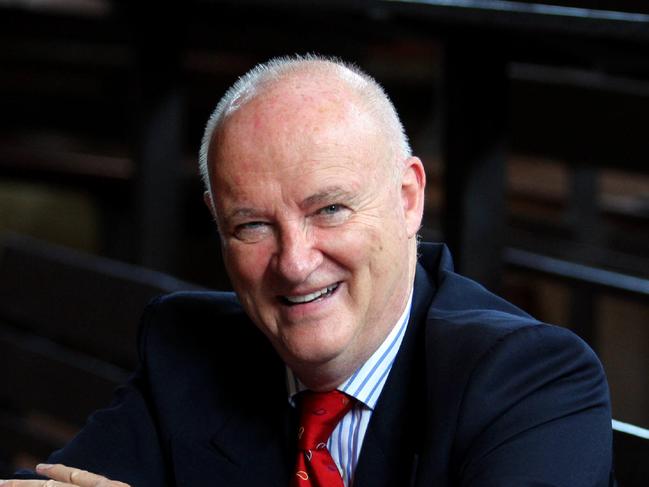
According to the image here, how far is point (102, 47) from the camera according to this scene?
7.59m

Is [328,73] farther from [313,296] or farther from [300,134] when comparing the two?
[313,296]

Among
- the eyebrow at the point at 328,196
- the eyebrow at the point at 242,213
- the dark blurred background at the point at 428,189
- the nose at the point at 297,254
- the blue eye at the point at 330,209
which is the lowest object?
the dark blurred background at the point at 428,189

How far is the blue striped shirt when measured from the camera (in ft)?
5.37

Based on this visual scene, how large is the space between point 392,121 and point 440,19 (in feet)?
1.97

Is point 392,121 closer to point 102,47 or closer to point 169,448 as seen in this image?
point 169,448

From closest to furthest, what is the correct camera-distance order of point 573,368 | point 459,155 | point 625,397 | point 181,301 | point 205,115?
point 573,368 < point 181,301 < point 459,155 < point 625,397 < point 205,115

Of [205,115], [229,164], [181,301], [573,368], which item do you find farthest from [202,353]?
[205,115]

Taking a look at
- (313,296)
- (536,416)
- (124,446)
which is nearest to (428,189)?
(124,446)

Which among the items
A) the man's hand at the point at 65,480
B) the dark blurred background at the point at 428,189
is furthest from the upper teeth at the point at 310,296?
the dark blurred background at the point at 428,189

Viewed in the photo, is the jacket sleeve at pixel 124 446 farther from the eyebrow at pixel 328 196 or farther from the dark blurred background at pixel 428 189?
the dark blurred background at pixel 428 189

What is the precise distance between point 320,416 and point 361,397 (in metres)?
0.07

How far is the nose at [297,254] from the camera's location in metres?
1.53

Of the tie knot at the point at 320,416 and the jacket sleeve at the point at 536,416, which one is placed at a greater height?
the jacket sleeve at the point at 536,416

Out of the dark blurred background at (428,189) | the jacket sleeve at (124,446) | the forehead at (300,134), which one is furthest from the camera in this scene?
the dark blurred background at (428,189)
